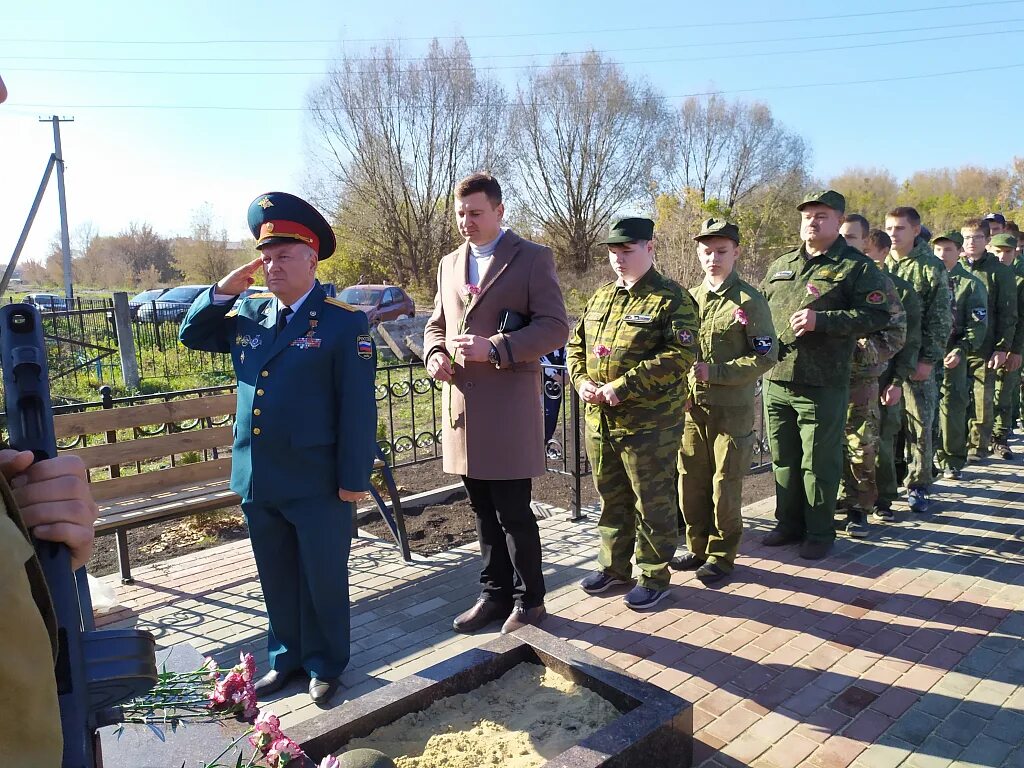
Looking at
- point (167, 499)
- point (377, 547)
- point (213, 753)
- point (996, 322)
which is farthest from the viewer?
point (996, 322)

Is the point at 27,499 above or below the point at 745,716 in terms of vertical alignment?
above

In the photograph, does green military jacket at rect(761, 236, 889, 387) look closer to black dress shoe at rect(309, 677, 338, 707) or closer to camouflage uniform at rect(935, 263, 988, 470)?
camouflage uniform at rect(935, 263, 988, 470)

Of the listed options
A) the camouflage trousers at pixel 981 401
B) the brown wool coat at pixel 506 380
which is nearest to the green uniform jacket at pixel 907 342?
the camouflage trousers at pixel 981 401

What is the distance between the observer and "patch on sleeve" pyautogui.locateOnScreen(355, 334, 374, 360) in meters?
3.22

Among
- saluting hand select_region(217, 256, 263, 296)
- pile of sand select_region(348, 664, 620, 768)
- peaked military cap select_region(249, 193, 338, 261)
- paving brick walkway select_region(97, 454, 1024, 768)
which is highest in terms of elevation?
peaked military cap select_region(249, 193, 338, 261)

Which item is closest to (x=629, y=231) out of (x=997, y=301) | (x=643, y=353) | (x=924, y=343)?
(x=643, y=353)

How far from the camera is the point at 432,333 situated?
3941 mm

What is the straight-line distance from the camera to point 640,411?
3.88 m

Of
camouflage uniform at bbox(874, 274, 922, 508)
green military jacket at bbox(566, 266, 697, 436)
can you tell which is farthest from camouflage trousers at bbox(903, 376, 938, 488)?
green military jacket at bbox(566, 266, 697, 436)

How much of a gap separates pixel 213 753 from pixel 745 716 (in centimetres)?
206

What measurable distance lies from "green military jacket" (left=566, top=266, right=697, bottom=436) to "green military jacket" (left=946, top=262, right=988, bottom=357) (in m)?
4.11

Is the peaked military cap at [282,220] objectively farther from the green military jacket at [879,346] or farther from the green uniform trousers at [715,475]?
the green military jacket at [879,346]

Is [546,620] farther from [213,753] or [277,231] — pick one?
[277,231]

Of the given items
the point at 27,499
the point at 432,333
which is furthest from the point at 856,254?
the point at 27,499
